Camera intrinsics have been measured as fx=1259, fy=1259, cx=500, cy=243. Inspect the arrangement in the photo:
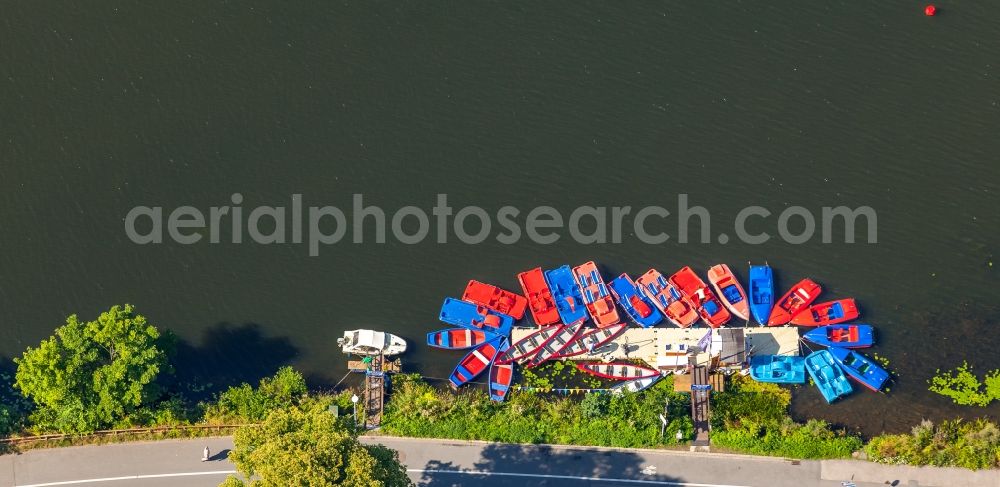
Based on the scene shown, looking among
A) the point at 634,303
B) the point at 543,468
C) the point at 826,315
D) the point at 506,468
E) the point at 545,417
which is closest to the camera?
the point at 543,468

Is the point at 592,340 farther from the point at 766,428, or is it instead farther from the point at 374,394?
the point at 374,394

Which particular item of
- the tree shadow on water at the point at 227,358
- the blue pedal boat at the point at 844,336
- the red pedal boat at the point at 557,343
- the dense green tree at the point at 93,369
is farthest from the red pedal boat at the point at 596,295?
the dense green tree at the point at 93,369

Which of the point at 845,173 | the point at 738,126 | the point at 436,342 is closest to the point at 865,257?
the point at 845,173

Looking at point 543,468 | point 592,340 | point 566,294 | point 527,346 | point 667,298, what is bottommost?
point 543,468

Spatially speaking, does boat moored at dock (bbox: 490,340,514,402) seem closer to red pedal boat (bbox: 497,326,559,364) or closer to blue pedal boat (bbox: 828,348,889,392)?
red pedal boat (bbox: 497,326,559,364)

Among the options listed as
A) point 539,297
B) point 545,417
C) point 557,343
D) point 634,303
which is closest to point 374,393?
point 545,417

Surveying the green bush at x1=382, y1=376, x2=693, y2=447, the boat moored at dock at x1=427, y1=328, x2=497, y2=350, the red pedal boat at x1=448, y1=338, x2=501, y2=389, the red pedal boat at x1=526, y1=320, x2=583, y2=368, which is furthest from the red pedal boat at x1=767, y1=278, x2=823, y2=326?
the boat moored at dock at x1=427, y1=328, x2=497, y2=350
